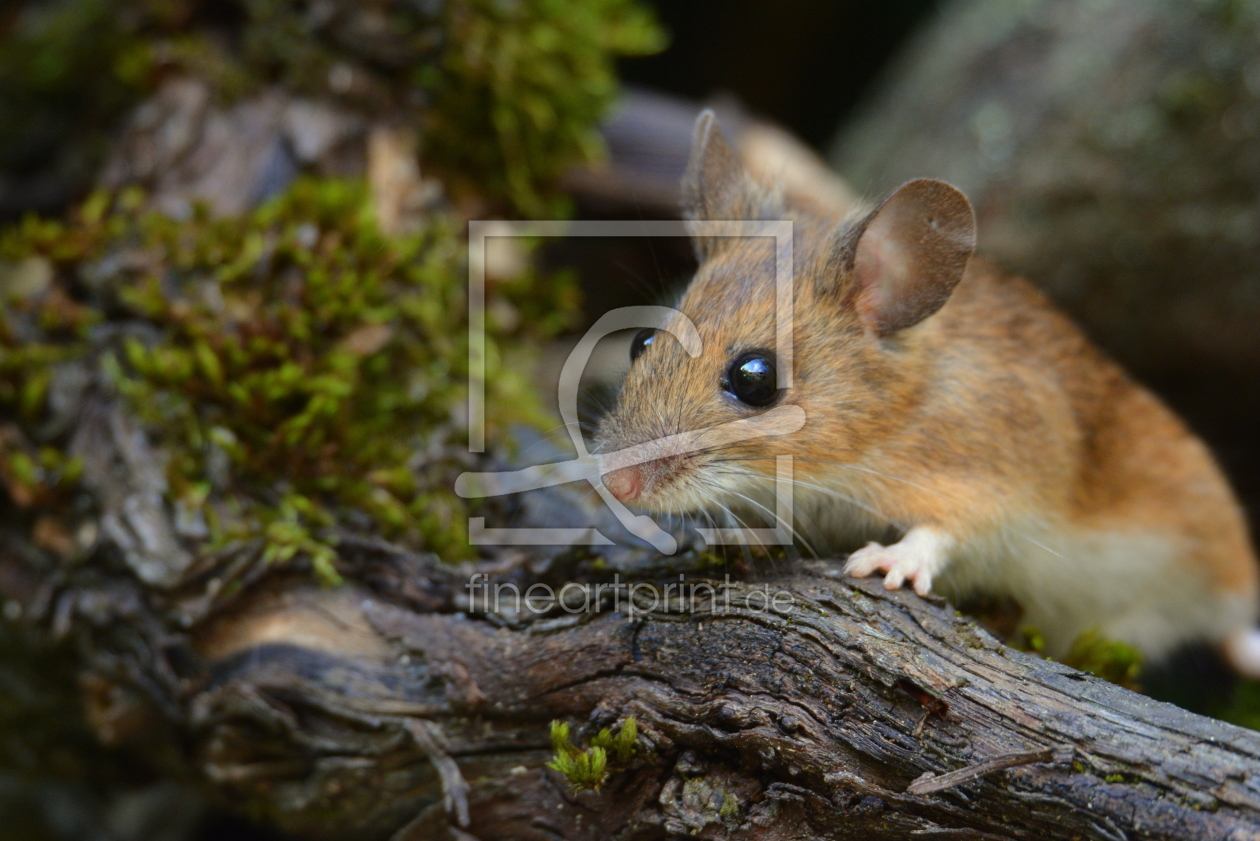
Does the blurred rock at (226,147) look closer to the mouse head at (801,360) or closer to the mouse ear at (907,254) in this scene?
the mouse head at (801,360)

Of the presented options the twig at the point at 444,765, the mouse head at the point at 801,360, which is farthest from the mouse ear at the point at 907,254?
the twig at the point at 444,765

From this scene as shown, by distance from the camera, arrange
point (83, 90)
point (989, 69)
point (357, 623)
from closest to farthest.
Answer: point (357, 623) → point (83, 90) → point (989, 69)

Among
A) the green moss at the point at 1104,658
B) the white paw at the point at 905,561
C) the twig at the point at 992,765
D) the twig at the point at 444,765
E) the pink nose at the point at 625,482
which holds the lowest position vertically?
the twig at the point at 444,765

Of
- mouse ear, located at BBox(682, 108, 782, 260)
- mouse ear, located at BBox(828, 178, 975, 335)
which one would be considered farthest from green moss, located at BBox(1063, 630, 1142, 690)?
mouse ear, located at BBox(682, 108, 782, 260)

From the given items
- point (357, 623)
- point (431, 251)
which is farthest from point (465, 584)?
point (431, 251)

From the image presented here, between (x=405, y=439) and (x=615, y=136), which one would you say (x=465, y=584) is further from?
(x=615, y=136)

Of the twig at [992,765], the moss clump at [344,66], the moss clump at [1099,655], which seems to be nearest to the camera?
the twig at [992,765]
